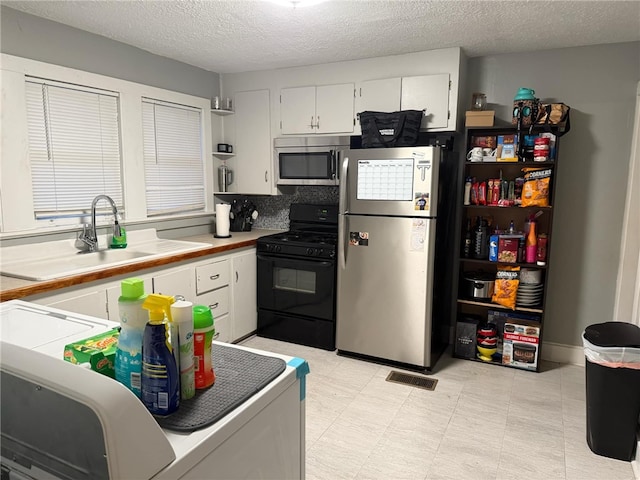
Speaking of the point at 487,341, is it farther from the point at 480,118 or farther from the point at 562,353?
the point at 480,118

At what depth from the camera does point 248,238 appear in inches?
150

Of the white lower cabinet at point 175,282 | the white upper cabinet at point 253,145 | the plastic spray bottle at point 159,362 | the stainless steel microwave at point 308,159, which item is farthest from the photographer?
the white upper cabinet at point 253,145

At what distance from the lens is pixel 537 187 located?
10.1ft

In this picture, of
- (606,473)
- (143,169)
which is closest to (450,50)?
(143,169)

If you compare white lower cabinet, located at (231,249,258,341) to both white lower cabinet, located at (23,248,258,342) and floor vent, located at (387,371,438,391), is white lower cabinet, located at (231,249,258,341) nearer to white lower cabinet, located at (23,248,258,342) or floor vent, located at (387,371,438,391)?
white lower cabinet, located at (23,248,258,342)

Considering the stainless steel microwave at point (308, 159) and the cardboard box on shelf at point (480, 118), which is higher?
the cardboard box on shelf at point (480, 118)

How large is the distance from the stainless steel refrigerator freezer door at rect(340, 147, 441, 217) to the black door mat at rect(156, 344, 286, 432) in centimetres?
204

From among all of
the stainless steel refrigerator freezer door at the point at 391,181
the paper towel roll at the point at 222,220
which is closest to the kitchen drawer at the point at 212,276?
the paper towel roll at the point at 222,220

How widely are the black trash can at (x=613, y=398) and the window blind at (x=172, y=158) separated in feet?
10.6

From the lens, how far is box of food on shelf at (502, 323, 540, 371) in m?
3.20

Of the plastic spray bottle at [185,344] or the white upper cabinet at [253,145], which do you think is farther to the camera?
the white upper cabinet at [253,145]

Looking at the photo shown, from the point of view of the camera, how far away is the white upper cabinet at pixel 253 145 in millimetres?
4023

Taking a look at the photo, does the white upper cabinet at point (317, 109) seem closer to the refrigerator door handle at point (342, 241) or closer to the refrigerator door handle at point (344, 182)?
the refrigerator door handle at point (344, 182)

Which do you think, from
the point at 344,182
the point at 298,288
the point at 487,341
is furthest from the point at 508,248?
the point at 298,288
